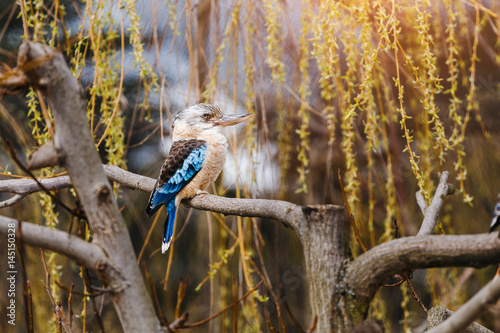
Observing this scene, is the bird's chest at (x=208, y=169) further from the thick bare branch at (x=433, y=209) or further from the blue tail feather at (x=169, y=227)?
the thick bare branch at (x=433, y=209)

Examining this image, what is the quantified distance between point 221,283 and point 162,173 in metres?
0.59

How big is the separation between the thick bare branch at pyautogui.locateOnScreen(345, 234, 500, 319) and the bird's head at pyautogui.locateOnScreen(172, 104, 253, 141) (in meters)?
0.83

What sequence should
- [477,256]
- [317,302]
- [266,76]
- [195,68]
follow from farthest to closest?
[266,76] → [195,68] → [317,302] → [477,256]

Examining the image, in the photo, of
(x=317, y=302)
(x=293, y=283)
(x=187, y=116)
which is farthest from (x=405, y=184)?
(x=317, y=302)

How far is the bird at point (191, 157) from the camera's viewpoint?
1369mm

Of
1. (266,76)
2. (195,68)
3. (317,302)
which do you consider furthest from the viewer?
(266,76)

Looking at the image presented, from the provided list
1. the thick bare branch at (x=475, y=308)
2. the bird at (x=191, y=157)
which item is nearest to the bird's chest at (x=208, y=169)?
the bird at (x=191, y=157)

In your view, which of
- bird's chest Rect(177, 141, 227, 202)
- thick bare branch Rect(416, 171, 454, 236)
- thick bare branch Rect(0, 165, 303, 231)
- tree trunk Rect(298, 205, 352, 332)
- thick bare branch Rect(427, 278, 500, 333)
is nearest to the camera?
thick bare branch Rect(427, 278, 500, 333)

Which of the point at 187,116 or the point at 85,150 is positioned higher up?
Result: the point at 187,116

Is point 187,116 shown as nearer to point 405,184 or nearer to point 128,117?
point 128,117

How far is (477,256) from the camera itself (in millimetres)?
612

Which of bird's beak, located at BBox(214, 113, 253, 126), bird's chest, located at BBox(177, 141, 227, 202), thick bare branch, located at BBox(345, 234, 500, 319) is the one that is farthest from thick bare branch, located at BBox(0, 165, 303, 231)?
bird's beak, located at BBox(214, 113, 253, 126)

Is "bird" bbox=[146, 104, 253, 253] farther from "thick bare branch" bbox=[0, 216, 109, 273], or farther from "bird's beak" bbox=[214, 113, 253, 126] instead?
"thick bare branch" bbox=[0, 216, 109, 273]

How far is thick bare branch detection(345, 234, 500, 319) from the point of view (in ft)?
2.01
